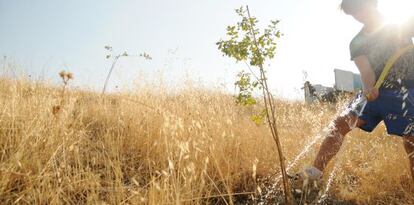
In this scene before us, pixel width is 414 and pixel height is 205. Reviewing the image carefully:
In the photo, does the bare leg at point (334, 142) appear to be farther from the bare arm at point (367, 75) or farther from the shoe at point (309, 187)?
the bare arm at point (367, 75)

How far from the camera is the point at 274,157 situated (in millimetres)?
3184

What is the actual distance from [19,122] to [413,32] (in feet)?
8.85

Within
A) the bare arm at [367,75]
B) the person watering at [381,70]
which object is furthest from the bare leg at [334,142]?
the bare arm at [367,75]

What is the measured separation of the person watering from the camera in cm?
238

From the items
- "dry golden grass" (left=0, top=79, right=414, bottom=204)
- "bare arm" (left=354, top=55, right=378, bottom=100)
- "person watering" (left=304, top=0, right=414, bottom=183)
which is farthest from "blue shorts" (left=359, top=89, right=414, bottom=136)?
"dry golden grass" (left=0, top=79, right=414, bottom=204)

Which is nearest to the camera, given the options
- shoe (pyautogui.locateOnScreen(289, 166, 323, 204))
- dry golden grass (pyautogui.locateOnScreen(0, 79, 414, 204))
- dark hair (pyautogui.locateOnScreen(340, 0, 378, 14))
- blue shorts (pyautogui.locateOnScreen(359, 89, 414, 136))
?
dry golden grass (pyautogui.locateOnScreen(0, 79, 414, 204))

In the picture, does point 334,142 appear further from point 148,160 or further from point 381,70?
point 148,160

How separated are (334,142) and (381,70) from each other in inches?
22.0

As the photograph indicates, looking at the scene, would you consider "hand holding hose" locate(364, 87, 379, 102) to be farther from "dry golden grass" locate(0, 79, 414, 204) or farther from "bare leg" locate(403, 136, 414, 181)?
"dry golden grass" locate(0, 79, 414, 204)

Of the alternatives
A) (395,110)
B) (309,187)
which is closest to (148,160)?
(309,187)

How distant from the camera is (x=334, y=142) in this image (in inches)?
106

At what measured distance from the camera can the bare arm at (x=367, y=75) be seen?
2414 mm

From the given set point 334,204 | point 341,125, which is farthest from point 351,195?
point 341,125

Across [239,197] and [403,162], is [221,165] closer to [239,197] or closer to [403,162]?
[239,197]
